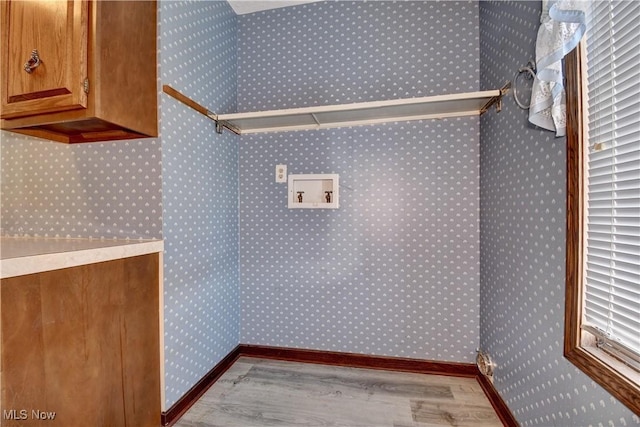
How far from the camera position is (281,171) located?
1.92 meters

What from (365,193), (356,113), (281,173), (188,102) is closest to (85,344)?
(188,102)

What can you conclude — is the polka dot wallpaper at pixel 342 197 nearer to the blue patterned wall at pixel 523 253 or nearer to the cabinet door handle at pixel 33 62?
the blue patterned wall at pixel 523 253

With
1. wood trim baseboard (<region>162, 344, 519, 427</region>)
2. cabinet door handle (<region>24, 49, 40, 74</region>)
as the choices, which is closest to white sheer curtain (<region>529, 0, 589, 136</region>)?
wood trim baseboard (<region>162, 344, 519, 427</region>)

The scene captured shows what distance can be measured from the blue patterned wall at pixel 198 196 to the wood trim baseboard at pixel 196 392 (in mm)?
32

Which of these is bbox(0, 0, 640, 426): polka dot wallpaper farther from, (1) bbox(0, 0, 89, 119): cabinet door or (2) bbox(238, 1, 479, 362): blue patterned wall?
(1) bbox(0, 0, 89, 119): cabinet door

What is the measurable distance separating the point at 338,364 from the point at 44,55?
218 centimetres

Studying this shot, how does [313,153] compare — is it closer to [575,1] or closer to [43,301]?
[575,1]

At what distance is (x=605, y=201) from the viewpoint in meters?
0.79

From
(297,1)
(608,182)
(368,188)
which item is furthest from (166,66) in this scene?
(608,182)

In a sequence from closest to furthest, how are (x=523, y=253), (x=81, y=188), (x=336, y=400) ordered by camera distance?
(x=523, y=253), (x=81, y=188), (x=336, y=400)

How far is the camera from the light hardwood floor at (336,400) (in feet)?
4.44

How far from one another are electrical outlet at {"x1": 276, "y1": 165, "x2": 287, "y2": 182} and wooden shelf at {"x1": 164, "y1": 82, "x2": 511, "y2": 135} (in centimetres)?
26

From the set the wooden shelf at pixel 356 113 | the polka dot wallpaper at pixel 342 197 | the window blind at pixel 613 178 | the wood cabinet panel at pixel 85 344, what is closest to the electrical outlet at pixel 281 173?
the polka dot wallpaper at pixel 342 197

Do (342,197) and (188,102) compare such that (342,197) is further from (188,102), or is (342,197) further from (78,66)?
(78,66)
